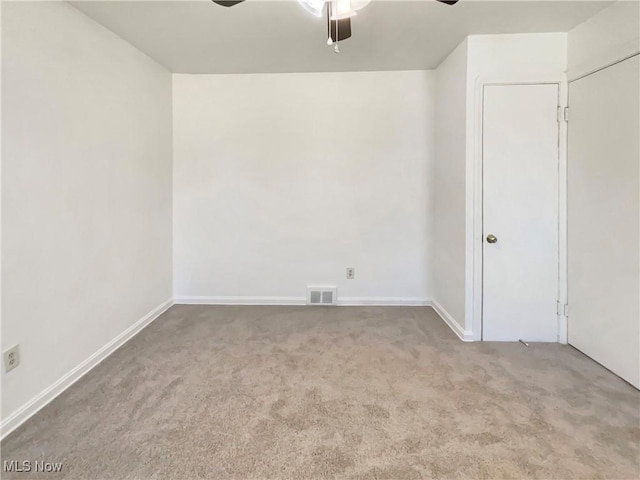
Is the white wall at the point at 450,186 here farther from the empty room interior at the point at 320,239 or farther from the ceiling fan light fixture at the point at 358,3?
the ceiling fan light fixture at the point at 358,3

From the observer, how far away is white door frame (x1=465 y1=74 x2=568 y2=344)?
2.52 m

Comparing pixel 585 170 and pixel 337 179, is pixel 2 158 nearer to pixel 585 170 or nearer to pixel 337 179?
pixel 337 179

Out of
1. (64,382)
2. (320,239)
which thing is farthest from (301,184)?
(64,382)

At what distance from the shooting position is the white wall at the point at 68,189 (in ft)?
5.56

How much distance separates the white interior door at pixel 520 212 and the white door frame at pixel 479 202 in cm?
3

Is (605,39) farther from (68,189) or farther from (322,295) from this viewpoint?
(68,189)

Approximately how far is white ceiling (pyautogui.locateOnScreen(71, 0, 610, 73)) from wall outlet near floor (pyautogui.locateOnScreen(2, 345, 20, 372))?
204 cm

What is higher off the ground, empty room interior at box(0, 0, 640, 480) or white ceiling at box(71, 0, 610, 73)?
white ceiling at box(71, 0, 610, 73)

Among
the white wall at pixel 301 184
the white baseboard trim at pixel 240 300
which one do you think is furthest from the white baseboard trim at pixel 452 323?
the white baseboard trim at pixel 240 300

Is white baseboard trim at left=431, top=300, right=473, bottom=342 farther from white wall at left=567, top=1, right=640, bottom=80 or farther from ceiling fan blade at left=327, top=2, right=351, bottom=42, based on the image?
ceiling fan blade at left=327, top=2, right=351, bottom=42

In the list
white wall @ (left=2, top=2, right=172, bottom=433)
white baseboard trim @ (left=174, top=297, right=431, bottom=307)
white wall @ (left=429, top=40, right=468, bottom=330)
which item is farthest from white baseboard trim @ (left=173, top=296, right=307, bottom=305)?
white wall @ (left=429, top=40, right=468, bottom=330)

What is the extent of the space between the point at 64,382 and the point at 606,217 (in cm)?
357

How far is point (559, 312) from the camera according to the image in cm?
262

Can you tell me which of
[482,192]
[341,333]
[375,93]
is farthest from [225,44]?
[341,333]
